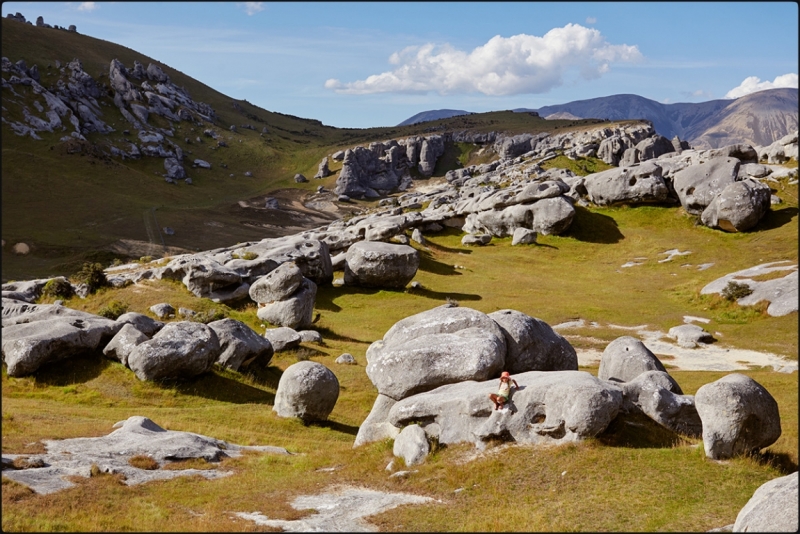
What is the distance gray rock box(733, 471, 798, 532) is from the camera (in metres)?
11.6

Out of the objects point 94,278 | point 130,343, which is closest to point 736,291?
point 130,343

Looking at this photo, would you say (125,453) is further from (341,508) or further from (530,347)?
(530,347)

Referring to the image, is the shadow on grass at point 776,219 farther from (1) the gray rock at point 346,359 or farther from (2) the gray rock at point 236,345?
(2) the gray rock at point 236,345

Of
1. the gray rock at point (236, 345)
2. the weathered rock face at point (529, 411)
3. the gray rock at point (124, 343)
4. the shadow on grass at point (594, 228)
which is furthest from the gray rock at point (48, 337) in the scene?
the shadow on grass at point (594, 228)

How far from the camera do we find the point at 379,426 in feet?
78.1

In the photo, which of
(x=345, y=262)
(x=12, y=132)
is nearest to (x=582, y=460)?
(x=345, y=262)

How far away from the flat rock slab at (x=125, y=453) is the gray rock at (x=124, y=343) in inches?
353

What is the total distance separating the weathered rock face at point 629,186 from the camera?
7619cm

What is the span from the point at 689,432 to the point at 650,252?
1981 inches

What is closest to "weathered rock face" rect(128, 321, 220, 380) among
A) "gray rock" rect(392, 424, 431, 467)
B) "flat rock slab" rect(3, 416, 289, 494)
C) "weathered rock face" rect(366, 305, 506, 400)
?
"flat rock slab" rect(3, 416, 289, 494)

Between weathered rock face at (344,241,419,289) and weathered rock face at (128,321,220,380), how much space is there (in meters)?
24.3

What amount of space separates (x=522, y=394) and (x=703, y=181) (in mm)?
63149

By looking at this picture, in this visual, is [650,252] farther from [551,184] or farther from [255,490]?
[255,490]

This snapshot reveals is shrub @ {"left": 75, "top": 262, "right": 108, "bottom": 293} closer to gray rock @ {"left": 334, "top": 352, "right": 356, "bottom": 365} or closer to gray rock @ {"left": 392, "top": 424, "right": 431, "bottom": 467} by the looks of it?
gray rock @ {"left": 334, "top": 352, "right": 356, "bottom": 365}
